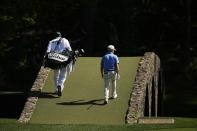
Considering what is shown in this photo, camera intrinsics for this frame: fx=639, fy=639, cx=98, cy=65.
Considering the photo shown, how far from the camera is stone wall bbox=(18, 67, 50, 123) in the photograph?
17.6 meters

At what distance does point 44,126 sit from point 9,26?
68.8ft

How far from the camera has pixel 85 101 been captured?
61.7 feet

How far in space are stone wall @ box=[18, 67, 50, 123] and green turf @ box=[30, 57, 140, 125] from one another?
0.46ft

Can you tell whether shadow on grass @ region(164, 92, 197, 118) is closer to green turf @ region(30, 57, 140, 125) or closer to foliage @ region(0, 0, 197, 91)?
foliage @ region(0, 0, 197, 91)

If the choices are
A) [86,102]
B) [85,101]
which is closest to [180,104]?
[85,101]

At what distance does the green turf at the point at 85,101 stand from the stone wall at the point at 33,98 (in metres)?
0.14

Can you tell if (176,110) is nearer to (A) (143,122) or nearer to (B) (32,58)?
(B) (32,58)

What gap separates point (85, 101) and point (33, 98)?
1.56 metres

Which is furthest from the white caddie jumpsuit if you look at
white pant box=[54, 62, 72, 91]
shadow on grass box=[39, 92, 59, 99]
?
shadow on grass box=[39, 92, 59, 99]

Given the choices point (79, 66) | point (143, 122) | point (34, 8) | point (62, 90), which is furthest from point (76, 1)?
point (143, 122)

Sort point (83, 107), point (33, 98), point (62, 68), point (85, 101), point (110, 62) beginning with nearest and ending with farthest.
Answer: point (83, 107), point (110, 62), point (85, 101), point (33, 98), point (62, 68)

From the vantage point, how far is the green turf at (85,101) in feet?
57.1

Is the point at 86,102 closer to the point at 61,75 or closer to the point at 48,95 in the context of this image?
the point at 61,75

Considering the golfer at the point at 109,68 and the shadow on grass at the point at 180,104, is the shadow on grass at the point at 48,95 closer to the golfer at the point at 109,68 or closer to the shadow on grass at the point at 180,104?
the golfer at the point at 109,68
